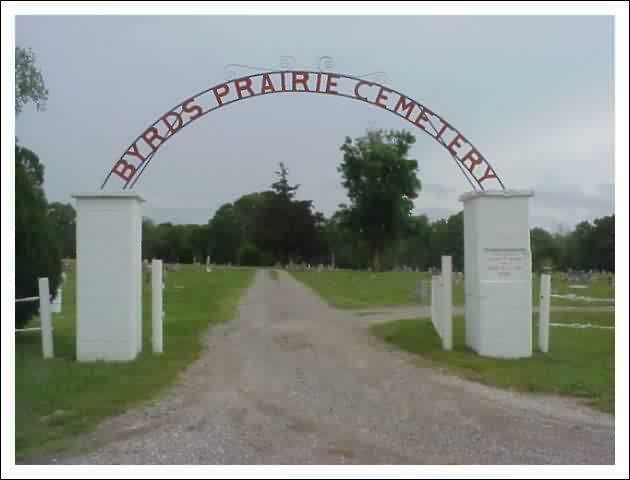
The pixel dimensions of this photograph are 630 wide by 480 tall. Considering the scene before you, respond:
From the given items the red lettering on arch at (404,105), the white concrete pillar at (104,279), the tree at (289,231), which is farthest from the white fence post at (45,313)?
the tree at (289,231)

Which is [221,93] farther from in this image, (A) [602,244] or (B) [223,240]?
(B) [223,240]

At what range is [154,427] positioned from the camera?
7004 millimetres

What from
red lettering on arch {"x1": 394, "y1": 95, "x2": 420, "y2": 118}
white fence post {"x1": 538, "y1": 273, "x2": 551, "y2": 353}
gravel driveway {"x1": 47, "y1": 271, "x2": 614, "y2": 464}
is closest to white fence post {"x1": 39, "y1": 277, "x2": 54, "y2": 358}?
gravel driveway {"x1": 47, "y1": 271, "x2": 614, "y2": 464}

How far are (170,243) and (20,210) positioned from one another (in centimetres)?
6013

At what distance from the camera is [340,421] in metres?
7.22

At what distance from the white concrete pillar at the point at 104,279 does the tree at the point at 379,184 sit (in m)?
38.8

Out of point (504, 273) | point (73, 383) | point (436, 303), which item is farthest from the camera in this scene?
point (436, 303)

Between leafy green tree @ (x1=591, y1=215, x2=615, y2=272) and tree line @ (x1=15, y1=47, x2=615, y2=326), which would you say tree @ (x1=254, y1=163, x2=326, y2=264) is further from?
leafy green tree @ (x1=591, y1=215, x2=615, y2=272)

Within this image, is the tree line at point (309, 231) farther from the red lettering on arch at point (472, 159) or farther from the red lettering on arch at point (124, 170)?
the red lettering on arch at point (472, 159)

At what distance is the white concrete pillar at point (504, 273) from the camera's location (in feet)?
36.9

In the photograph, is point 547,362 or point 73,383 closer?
point 73,383

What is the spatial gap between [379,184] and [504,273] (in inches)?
1544

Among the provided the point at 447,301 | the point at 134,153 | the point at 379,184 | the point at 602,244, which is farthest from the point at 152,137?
the point at 602,244

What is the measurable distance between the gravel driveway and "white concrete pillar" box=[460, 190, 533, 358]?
60.0 inches
